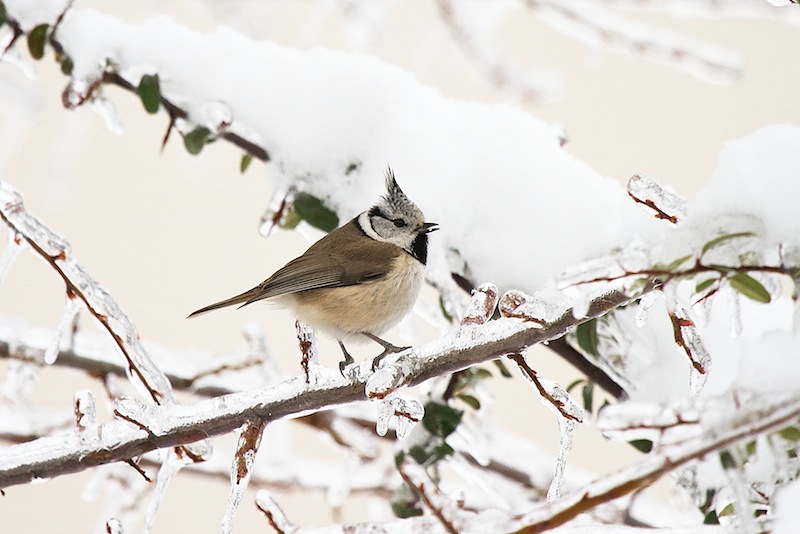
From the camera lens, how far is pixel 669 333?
1825 mm

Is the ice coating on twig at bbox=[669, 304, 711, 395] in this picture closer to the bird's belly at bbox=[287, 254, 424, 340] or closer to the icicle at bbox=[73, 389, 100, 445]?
the icicle at bbox=[73, 389, 100, 445]

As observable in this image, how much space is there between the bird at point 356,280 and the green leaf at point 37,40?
79 cm

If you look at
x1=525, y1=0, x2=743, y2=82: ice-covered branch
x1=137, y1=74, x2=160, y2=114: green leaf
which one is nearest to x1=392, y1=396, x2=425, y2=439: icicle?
x1=137, y1=74, x2=160, y2=114: green leaf

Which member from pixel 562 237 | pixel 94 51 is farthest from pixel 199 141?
pixel 562 237

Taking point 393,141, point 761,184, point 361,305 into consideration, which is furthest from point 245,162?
point 761,184

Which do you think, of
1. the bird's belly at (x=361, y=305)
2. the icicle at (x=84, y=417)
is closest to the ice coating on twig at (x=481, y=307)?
the icicle at (x=84, y=417)

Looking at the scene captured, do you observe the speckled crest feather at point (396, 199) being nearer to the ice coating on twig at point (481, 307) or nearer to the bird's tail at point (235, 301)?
the bird's tail at point (235, 301)

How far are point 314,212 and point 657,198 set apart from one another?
1.04m

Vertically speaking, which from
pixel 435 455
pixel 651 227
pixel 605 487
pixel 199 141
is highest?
pixel 199 141

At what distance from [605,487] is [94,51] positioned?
5.93 ft

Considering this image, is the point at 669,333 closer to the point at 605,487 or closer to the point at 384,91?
the point at 384,91

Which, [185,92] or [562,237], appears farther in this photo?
[185,92]

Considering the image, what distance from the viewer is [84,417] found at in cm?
137

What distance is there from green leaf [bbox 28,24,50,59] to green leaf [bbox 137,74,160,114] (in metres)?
0.28
